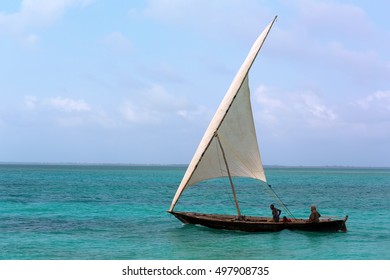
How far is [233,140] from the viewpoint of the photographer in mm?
28281

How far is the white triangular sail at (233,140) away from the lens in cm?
2730

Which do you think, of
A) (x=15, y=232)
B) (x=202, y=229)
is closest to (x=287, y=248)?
(x=202, y=229)

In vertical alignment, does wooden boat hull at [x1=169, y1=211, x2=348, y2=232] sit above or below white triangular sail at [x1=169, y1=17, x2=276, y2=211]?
below

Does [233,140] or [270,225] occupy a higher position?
[233,140]

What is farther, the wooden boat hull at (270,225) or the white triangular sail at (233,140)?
the white triangular sail at (233,140)

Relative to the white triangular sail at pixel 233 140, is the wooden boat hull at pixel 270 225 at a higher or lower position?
lower

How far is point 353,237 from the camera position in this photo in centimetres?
2773

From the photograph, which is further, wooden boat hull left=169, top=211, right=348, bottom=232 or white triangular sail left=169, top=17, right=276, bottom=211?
white triangular sail left=169, top=17, right=276, bottom=211

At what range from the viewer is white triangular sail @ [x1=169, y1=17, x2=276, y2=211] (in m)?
27.3

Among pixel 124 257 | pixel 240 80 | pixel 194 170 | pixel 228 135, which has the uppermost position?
pixel 240 80

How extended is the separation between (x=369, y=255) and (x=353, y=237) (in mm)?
4475

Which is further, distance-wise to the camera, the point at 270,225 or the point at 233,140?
the point at 233,140

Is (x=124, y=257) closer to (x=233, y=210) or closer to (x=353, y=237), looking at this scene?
(x=353, y=237)
